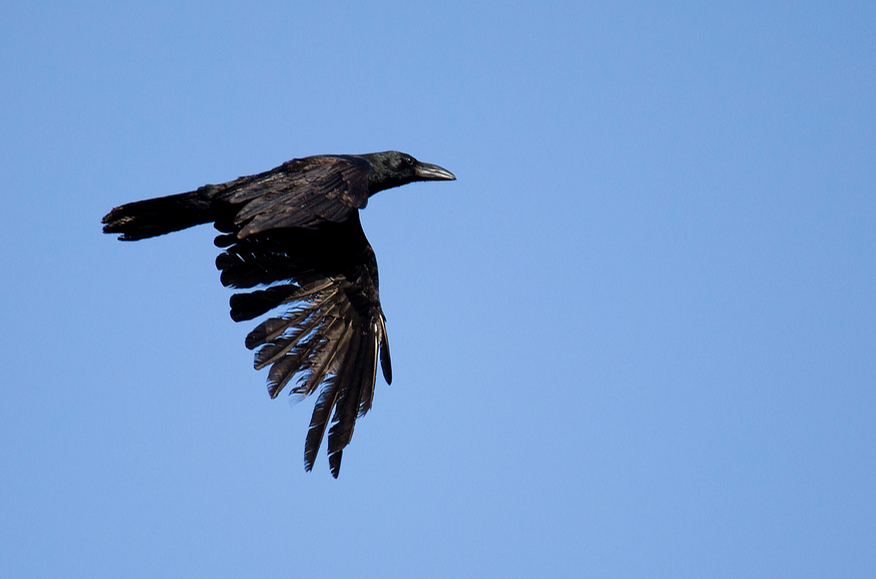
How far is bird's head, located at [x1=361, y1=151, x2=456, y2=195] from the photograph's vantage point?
12.7 m

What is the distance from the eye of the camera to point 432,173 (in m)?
13.1

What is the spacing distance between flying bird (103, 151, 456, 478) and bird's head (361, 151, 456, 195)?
2 centimetres

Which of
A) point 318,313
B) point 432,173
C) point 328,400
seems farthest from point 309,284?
point 432,173

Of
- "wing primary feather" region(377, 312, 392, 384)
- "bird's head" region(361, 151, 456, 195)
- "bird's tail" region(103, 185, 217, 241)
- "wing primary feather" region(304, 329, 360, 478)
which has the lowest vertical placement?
"wing primary feather" region(304, 329, 360, 478)

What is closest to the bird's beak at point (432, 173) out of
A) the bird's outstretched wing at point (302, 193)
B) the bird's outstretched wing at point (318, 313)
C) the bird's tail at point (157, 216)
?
the bird's outstretched wing at point (318, 313)

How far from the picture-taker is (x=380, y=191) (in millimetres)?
13047

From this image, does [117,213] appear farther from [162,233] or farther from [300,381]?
[300,381]

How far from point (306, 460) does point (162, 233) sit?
253cm

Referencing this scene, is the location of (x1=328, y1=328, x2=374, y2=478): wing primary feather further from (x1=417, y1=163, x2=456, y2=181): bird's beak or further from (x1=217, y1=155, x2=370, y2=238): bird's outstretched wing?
(x1=217, y1=155, x2=370, y2=238): bird's outstretched wing

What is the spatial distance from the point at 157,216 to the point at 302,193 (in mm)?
2167

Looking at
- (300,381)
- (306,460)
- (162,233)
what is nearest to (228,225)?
(162,233)

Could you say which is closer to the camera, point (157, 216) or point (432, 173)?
point (157, 216)

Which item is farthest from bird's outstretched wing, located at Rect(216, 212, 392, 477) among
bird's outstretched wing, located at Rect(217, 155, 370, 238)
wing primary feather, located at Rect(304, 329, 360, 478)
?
bird's outstretched wing, located at Rect(217, 155, 370, 238)

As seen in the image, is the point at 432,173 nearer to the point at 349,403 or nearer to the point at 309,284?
the point at 309,284
